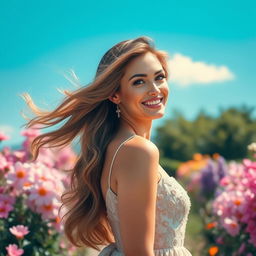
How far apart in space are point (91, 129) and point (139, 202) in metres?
0.64

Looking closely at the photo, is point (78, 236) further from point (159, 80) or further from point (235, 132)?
point (235, 132)

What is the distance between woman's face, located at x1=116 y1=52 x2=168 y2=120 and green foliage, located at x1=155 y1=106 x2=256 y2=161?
23728 mm

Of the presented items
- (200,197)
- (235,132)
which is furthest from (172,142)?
(200,197)

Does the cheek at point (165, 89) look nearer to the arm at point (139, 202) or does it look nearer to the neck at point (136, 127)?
the neck at point (136, 127)

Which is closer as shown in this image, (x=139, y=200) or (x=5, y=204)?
(x=139, y=200)

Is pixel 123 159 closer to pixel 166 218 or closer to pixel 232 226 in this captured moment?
pixel 166 218

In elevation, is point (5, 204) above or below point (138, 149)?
above

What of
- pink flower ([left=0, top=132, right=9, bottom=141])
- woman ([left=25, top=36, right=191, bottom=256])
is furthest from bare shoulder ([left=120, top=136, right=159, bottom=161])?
pink flower ([left=0, top=132, right=9, bottom=141])

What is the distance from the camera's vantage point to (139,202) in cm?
240

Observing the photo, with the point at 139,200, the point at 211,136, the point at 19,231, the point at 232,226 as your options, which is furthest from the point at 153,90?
the point at 211,136

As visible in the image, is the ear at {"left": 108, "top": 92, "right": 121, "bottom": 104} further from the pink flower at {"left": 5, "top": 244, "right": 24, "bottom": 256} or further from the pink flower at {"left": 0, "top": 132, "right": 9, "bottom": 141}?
the pink flower at {"left": 0, "top": 132, "right": 9, "bottom": 141}

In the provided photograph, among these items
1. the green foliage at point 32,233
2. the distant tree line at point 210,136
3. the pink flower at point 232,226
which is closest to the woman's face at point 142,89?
the green foliage at point 32,233

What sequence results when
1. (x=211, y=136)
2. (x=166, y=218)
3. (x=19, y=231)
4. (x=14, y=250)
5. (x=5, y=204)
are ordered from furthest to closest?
(x=211, y=136)
(x=5, y=204)
(x=19, y=231)
(x=14, y=250)
(x=166, y=218)

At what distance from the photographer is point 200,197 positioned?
27.9 feet
